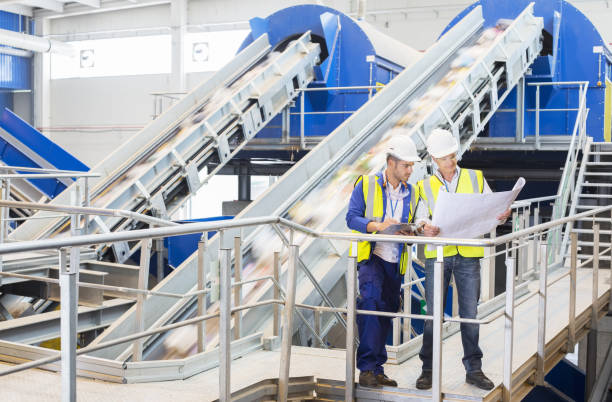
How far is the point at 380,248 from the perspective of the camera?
4090 mm

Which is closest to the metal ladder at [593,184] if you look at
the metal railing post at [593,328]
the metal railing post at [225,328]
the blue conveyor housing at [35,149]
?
the metal railing post at [593,328]

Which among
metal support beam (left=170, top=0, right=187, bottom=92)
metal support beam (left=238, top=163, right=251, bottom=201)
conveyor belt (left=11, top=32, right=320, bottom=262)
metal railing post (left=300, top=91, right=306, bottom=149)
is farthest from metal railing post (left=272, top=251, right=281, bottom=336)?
metal support beam (left=170, top=0, right=187, bottom=92)

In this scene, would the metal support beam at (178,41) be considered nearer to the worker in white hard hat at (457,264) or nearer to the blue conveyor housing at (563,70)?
the blue conveyor housing at (563,70)

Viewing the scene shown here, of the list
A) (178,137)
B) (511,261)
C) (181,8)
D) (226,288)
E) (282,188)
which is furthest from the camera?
(181,8)

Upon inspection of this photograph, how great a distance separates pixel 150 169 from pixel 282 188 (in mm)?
2414

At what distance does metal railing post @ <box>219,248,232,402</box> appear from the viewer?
11.3ft

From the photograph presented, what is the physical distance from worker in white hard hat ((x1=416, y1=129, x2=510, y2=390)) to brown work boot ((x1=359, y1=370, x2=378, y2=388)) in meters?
0.26

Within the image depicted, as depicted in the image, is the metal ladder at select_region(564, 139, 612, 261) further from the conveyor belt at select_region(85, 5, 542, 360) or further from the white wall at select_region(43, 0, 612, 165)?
the white wall at select_region(43, 0, 612, 165)

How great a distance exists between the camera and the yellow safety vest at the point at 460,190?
3988mm

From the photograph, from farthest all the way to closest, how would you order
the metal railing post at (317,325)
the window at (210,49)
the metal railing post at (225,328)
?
1. the window at (210,49)
2. the metal railing post at (317,325)
3. the metal railing post at (225,328)

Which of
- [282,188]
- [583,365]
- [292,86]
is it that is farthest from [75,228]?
[583,365]

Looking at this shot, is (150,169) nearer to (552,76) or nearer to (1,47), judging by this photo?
(552,76)

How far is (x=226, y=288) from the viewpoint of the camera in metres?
3.50

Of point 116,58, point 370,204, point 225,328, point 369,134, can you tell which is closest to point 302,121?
point 369,134
